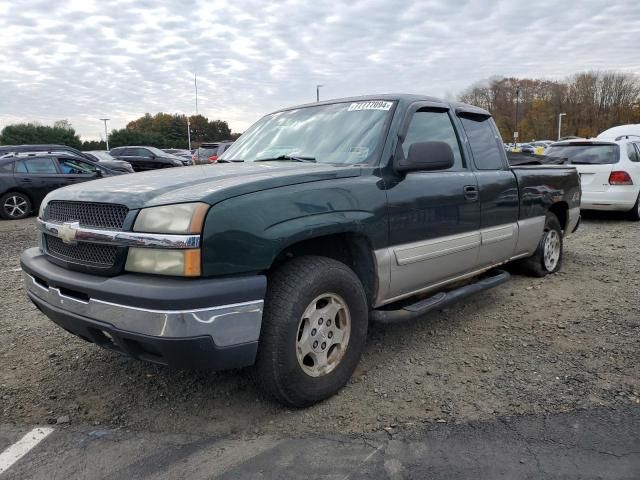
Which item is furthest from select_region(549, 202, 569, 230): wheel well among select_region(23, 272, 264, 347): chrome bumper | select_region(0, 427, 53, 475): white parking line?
select_region(0, 427, 53, 475): white parking line

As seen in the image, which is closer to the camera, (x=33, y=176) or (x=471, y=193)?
(x=471, y=193)

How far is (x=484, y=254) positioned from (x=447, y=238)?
2.23 feet

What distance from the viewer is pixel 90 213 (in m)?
2.80

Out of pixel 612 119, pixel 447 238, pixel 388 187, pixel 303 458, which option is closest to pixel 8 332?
pixel 303 458

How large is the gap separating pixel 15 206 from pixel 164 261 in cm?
1118

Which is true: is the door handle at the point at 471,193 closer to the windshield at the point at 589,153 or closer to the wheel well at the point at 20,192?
the windshield at the point at 589,153

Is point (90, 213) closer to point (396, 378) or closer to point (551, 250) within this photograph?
point (396, 378)

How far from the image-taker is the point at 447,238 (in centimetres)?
379

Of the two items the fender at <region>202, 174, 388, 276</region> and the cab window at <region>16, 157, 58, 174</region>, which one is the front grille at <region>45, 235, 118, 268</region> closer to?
the fender at <region>202, 174, 388, 276</region>

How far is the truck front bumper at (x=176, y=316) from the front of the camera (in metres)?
2.37

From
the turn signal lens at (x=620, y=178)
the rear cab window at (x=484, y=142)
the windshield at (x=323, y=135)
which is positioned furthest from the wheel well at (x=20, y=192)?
the turn signal lens at (x=620, y=178)

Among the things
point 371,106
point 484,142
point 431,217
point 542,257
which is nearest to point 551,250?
point 542,257

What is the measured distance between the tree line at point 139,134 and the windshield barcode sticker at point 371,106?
Result: 1651 inches

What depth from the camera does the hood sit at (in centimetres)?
258
